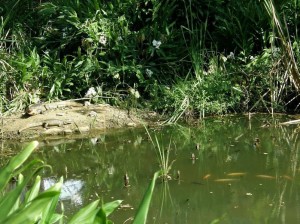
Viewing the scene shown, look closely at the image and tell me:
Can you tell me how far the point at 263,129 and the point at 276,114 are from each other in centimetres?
68

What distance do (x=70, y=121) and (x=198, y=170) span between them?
2.25 m

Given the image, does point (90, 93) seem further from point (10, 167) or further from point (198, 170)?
point (10, 167)

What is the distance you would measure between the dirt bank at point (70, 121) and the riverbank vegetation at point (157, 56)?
9.9 inches

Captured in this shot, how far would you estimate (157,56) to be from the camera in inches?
307

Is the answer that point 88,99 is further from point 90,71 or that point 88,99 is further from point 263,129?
point 263,129

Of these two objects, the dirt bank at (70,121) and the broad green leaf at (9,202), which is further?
the dirt bank at (70,121)

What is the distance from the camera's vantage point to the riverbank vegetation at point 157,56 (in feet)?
23.2

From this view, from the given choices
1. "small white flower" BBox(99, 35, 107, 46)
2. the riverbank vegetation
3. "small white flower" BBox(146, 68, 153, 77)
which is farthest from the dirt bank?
"small white flower" BBox(99, 35, 107, 46)

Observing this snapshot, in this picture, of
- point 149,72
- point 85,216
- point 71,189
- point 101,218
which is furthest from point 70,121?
point 101,218

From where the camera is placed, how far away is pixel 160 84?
295 inches

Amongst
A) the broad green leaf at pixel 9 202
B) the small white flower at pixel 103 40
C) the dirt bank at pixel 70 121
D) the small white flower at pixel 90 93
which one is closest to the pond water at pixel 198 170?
the dirt bank at pixel 70 121

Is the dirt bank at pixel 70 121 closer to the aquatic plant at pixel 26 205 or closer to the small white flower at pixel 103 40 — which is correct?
the small white flower at pixel 103 40

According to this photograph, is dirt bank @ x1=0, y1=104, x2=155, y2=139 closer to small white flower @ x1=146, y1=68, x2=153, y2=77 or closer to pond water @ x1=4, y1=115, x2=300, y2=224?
pond water @ x1=4, y1=115, x2=300, y2=224

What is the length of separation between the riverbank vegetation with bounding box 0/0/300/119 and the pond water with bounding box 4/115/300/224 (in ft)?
1.66
